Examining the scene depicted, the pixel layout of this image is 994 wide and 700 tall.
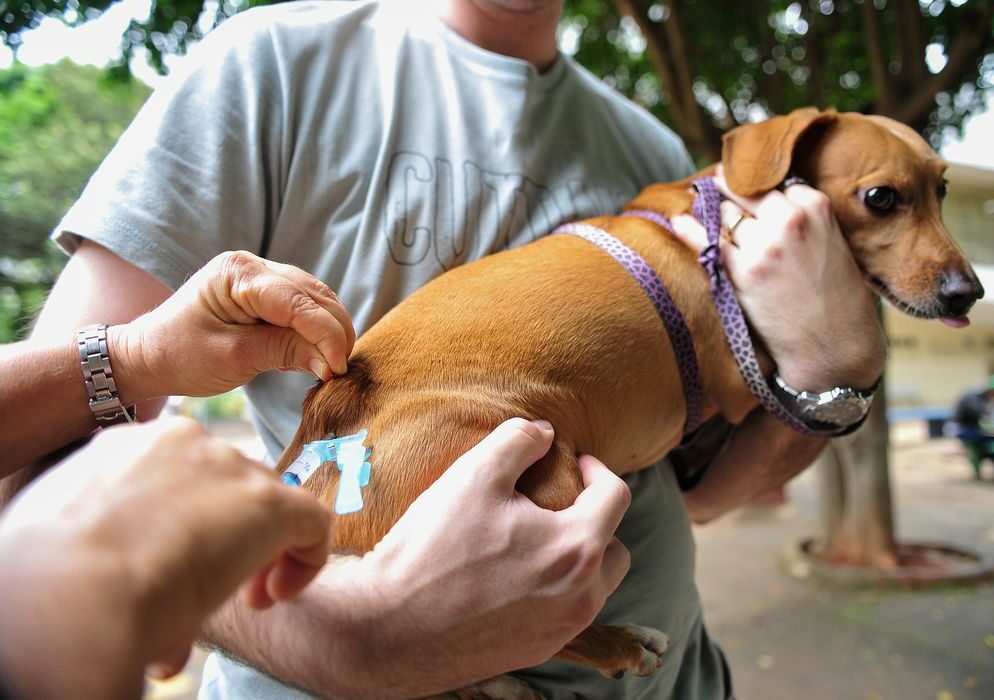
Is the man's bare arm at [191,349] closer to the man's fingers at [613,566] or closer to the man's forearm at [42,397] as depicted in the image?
the man's forearm at [42,397]

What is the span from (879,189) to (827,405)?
0.60 m

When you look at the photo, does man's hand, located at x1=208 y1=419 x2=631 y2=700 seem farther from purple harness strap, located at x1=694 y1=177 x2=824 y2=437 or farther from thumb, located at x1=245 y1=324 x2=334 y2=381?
purple harness strap, located at x1=694 y1=177 x2=824 y2=437

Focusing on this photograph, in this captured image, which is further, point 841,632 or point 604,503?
point 841,632

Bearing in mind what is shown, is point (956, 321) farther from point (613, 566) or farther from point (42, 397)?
point (42, 397)

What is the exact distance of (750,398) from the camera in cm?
160

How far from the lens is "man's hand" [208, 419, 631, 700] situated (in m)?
0.82

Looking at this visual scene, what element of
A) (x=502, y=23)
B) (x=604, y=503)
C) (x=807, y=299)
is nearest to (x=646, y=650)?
(x=604, y=503)

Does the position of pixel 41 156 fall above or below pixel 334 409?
below

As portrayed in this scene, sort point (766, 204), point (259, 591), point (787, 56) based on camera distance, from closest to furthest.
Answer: point (259, 591), point (766, 204), point (787, 56)

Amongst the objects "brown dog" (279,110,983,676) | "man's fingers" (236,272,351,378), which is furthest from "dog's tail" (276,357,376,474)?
"man's fingers" (236,272,351,378)

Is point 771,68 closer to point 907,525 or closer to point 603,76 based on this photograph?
point 603,76

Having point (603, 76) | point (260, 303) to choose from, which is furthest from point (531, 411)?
point (603, 76)

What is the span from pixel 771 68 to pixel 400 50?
509 cm

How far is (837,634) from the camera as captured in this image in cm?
469
